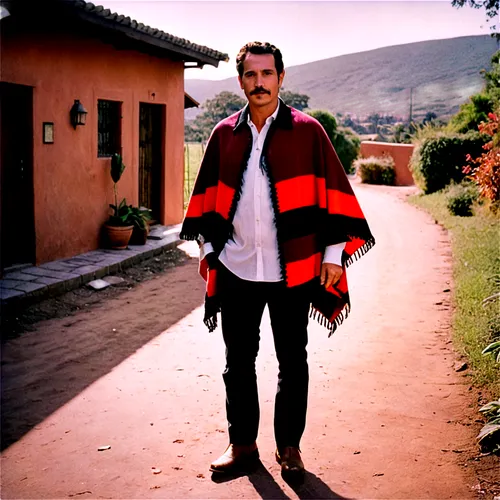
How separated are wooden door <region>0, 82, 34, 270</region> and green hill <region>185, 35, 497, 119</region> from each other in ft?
252

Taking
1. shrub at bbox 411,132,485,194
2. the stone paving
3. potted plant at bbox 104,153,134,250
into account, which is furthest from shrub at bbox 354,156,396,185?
potted plant at bbox 104,153,134,250

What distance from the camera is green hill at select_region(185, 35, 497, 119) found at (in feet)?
289

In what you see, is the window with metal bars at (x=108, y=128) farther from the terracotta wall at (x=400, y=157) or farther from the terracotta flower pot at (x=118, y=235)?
the terracotta wall at (x=400, y=157)

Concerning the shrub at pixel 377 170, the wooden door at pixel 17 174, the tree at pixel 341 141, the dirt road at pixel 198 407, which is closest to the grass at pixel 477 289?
the dirt road at pixel 198 407

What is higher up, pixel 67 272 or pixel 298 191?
pixel 298 191

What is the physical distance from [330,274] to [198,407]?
1.60 m

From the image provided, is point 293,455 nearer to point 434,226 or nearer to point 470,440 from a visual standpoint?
point 470,440

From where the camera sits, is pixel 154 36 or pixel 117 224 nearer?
pixel 154 36

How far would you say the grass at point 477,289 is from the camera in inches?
192

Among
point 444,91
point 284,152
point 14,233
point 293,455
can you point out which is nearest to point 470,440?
point 293,455

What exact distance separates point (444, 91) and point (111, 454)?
90.4 m

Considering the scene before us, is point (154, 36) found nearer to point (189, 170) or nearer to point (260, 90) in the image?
point (260, 90)

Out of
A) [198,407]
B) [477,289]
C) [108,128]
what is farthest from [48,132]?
[477,289]

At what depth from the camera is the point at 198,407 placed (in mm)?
4316
